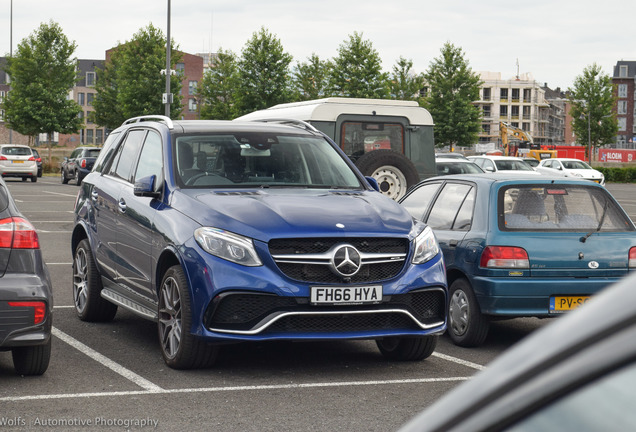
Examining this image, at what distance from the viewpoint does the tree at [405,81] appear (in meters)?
66.8

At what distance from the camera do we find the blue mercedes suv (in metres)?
5.88

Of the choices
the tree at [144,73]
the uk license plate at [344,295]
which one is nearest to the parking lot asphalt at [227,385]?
the uk license plate at [344,295]

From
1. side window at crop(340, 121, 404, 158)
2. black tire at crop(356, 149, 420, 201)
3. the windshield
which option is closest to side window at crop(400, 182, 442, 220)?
the windshield

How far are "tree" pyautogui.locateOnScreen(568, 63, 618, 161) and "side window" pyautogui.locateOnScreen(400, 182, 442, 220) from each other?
7587 cm

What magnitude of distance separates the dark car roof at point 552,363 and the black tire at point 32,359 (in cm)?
523

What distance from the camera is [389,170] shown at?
495 inches

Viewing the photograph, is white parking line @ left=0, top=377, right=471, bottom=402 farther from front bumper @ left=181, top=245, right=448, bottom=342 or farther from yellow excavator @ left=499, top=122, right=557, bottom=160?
yellow excavator @ left=499, top=122, right=557, bottom=160

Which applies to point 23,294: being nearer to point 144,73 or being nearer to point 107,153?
point 107,153

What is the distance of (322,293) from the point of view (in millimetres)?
5887

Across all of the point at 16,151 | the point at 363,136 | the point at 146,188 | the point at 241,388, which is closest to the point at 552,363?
the point at 241,388

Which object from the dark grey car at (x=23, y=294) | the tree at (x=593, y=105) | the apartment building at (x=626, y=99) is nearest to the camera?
the dark grey car at (x=23, y=294)

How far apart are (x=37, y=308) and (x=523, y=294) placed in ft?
11.1

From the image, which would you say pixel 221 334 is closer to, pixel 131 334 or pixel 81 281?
pixel 131 334

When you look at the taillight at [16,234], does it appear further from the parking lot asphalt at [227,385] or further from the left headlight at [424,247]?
the left headlight at [424,247]
